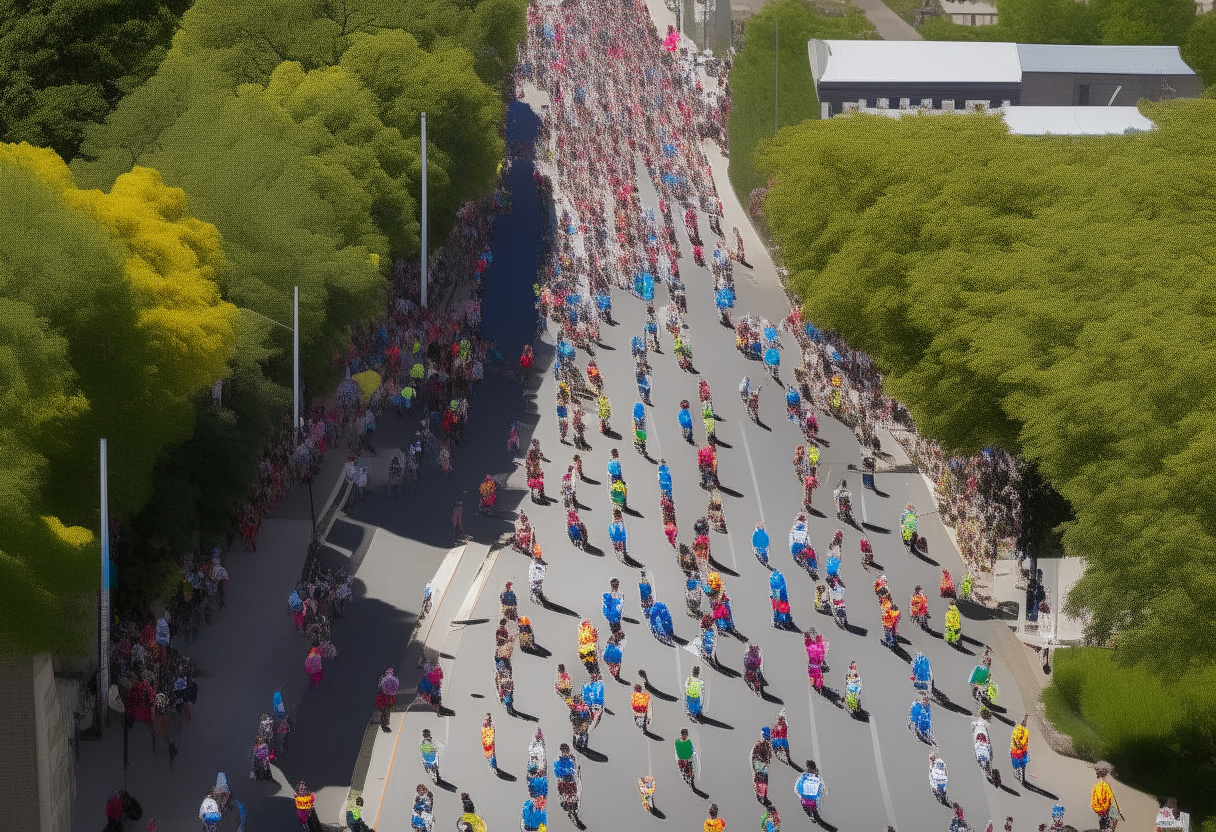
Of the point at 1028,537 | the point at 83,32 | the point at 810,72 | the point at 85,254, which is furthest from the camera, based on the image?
the point at 810,72

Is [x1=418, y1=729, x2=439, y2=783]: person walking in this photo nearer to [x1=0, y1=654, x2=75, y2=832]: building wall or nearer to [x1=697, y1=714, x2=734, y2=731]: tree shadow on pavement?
[x1=697, y1=714, x2=734, y2=731]: tree shadow on pavement

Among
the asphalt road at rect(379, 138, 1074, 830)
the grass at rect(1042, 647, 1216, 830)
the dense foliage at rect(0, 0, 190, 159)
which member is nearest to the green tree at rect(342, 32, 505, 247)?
the dense foliage at rect(0, 0, 190, 159)

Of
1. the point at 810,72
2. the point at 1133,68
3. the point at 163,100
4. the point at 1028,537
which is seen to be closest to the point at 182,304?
the point at 163,100

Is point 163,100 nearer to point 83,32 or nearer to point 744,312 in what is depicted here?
point 83,32

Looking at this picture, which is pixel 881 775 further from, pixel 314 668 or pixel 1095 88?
pixel 1095 88

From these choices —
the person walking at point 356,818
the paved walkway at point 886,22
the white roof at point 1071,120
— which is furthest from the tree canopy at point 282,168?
the paved walkway at point 886,22
